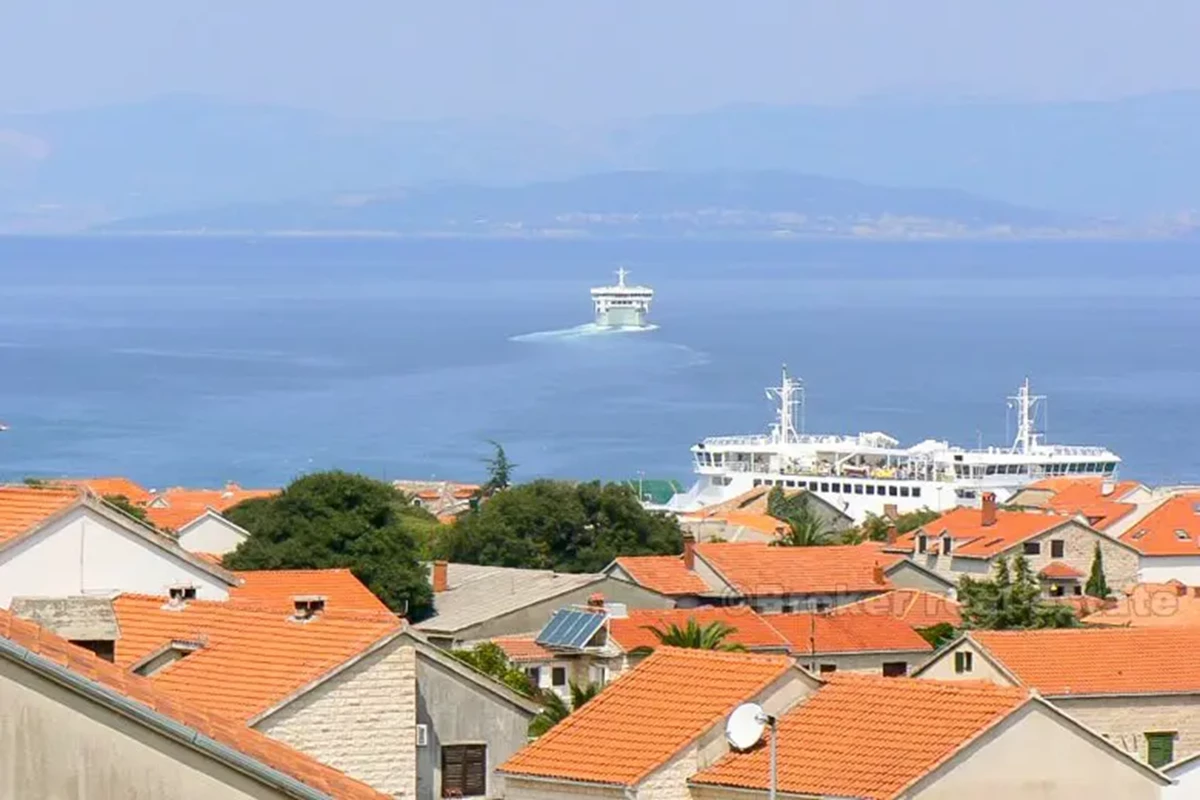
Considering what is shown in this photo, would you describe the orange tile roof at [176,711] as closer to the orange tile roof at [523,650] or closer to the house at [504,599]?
the orange tile roof at [523,650]

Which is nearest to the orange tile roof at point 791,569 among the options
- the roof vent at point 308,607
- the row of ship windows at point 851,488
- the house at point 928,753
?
the roof vent at point 308,607

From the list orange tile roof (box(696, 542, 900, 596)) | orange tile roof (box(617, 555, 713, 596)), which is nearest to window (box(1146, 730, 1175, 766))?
orange tile roof (box(696, 542, 900, 596))

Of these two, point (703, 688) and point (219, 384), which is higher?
point (219, 384)

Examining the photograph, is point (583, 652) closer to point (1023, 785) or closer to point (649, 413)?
point (1023, 785)

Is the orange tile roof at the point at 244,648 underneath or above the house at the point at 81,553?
underneath

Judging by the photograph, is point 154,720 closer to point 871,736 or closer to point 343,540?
point 871,736

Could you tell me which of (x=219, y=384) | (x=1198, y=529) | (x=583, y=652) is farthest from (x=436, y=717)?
(x=219, y=384)

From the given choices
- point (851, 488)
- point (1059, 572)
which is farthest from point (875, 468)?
point (1059, 572)
